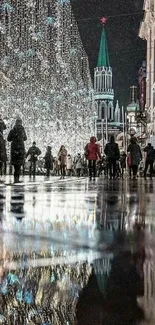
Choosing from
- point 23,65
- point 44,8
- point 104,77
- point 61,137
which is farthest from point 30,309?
point 104,77

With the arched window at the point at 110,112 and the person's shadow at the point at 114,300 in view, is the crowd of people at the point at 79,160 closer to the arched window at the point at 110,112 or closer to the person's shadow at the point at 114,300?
the person's shadow at the point at 114,300

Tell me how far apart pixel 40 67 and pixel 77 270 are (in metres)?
48.1

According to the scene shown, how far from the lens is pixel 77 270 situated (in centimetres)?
470

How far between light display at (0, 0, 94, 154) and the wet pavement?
95.7 feet

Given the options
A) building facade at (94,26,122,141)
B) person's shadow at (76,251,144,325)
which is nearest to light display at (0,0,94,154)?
person's shadow at (76,251,144,325)

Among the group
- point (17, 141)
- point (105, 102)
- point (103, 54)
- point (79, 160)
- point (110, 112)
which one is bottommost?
point (79, 160)

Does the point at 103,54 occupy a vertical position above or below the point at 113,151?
above

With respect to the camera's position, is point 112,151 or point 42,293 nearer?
point 42,293

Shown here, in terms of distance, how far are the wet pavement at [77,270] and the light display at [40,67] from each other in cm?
2916

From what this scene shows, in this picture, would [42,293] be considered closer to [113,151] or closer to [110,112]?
[113,151]

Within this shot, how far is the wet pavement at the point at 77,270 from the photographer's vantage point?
3457 mm

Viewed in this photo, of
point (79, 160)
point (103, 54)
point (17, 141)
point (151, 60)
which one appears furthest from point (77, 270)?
point (103, 54)

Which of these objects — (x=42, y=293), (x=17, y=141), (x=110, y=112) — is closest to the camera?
(x=42, y=293)

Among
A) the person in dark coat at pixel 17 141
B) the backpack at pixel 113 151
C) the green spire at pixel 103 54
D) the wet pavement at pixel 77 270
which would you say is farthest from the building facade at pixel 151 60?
the green spire at pixel 103 54
